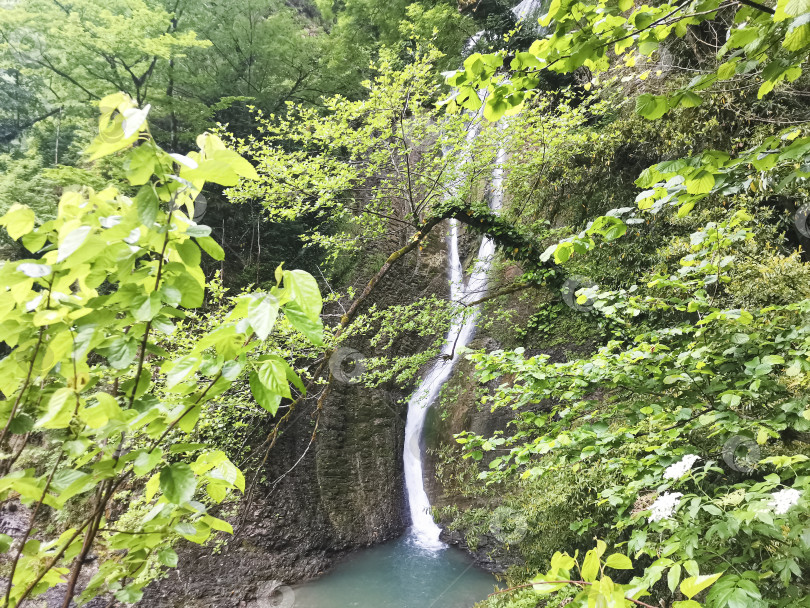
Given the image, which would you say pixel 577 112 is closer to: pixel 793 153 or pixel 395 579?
pixel 793 153

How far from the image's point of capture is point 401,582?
5.95 meters

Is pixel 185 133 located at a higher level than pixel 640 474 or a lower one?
higher

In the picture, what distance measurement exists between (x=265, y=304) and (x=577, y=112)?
5.58m

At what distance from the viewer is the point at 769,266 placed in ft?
11.2

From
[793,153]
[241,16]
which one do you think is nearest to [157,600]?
[793,153]

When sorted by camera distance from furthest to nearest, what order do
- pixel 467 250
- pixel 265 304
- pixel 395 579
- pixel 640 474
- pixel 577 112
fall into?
pixel 467 250, pixel 395 579, pixel 577 112, pixel 640 474, pixel 265 304

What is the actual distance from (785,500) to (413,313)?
13.9ft

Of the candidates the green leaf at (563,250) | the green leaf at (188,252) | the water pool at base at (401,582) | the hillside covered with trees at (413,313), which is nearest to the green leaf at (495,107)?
the hillside covered with trees at (413,313)
